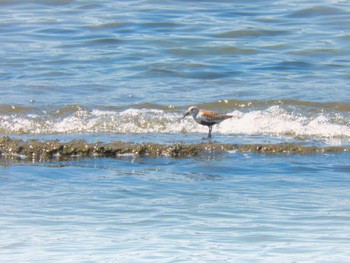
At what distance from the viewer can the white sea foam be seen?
35.5ft

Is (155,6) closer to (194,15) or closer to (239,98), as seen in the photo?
(194,15)

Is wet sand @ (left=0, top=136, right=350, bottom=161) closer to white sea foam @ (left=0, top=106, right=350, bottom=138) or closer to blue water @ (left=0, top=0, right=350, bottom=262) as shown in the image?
blue water @ (left=0, top=0, right=350, bottom=262)

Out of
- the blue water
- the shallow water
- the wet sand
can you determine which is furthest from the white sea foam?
the shallow water

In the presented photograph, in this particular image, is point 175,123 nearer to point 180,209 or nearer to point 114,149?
point 114,149

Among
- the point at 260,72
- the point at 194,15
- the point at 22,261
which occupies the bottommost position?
the point at 22,261

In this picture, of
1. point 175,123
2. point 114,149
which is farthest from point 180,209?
point 175,123

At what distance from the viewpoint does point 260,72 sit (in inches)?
575

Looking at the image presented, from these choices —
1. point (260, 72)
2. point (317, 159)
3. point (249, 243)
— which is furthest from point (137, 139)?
point (260, 72)

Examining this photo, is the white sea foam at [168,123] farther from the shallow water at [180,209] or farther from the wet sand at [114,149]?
the shallow water at [180,209]

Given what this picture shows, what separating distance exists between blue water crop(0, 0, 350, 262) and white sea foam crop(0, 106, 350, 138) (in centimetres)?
3

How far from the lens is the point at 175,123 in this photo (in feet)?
37.2

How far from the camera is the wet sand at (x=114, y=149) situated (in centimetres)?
900

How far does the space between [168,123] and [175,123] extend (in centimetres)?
11

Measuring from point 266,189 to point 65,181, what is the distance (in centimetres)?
195
